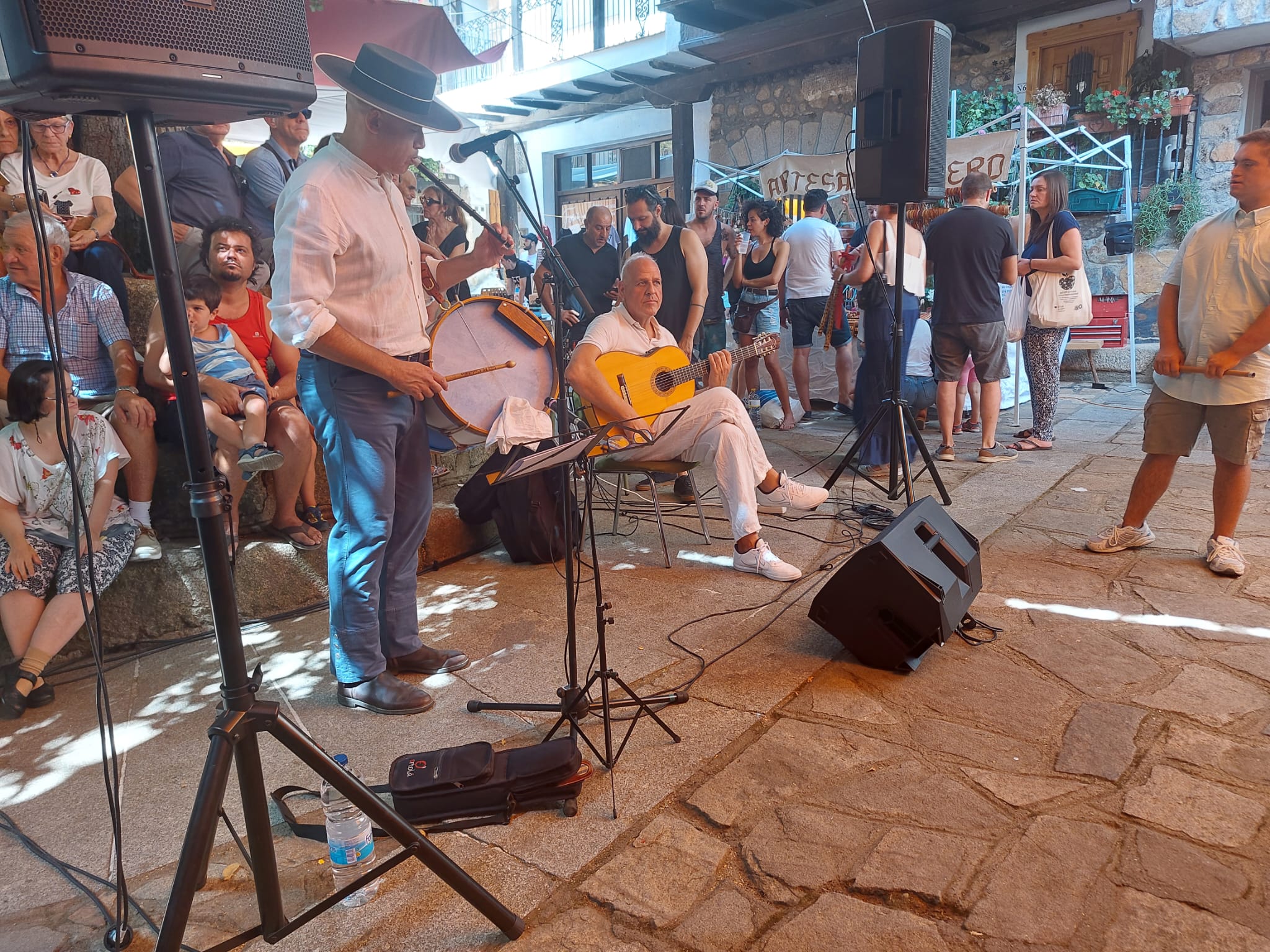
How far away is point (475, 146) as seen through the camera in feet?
9.51

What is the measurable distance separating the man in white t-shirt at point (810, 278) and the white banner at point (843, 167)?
0.48 metres

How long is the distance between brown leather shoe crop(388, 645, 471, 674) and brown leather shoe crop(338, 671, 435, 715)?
0.21 m

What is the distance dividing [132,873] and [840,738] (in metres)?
1.91

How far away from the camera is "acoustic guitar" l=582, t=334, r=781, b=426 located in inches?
169

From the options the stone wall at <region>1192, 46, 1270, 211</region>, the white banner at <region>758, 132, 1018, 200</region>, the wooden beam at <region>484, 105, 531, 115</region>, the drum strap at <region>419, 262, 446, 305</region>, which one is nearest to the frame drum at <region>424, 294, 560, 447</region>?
the drum strap at <region>419, 262, 446, 305</region>

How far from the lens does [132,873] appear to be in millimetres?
2131

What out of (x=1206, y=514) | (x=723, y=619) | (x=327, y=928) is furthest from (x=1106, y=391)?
(x=327, y=928)

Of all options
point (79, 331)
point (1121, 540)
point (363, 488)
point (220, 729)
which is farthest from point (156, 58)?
point (1121, 540)

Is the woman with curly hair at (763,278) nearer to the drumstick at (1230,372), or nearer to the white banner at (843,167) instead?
the white banner at (843,167)

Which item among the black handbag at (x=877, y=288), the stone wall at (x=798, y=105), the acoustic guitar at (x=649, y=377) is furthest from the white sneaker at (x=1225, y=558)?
the stone wall at (x=798, y=105)

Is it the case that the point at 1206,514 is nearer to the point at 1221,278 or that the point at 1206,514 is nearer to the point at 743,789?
the point at 1221,278

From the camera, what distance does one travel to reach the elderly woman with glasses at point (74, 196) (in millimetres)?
4121

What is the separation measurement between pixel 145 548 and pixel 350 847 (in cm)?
217

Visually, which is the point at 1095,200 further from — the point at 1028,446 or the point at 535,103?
the point at 535,103
